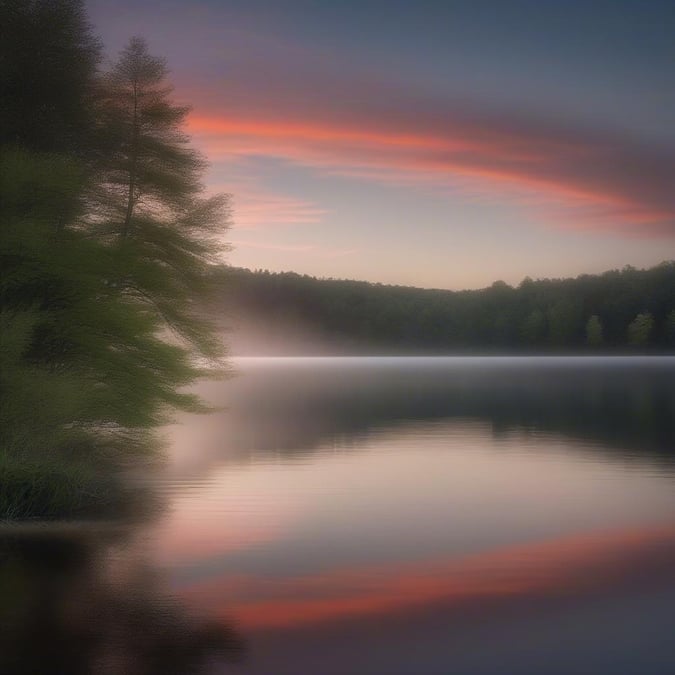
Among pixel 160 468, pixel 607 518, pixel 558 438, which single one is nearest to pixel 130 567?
pixel 607 518

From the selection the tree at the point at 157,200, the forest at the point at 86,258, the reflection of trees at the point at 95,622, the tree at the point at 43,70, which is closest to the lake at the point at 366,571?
the reflection of trees at the point at 95,622

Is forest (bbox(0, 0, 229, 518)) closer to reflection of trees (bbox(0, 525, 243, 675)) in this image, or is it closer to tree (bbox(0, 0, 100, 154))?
tree (bbox(0, 0, 100, 154))

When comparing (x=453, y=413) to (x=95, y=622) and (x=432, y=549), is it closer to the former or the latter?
(x=432, y=549)

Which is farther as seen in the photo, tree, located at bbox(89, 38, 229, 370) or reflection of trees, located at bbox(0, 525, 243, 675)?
tree, located at bbox(89, 38, 229, 370)

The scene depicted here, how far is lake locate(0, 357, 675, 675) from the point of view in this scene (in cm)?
1145

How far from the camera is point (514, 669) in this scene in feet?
36.0

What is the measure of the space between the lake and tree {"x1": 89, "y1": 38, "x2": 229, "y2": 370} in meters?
5.44

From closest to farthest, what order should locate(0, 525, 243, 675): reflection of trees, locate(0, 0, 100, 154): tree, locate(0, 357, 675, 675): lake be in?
locate(0, 525, 243, 675): reflection of trees, locate(0, 357, 675, 675): lake, locate(0, 0, 100, 154): tree

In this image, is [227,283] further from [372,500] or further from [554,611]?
[554,611]

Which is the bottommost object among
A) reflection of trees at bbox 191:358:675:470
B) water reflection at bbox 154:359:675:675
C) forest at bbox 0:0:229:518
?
reflection of trees at bbox 191:358:675:470

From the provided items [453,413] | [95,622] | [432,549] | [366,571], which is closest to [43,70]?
[432,549]

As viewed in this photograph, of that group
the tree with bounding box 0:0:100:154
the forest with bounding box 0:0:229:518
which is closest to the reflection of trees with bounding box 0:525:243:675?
the forest with bounding box 0:0:229:518

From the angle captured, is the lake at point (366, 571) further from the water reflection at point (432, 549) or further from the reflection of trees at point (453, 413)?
the reflection of trees at point (453, 413)

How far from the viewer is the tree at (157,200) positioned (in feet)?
101
